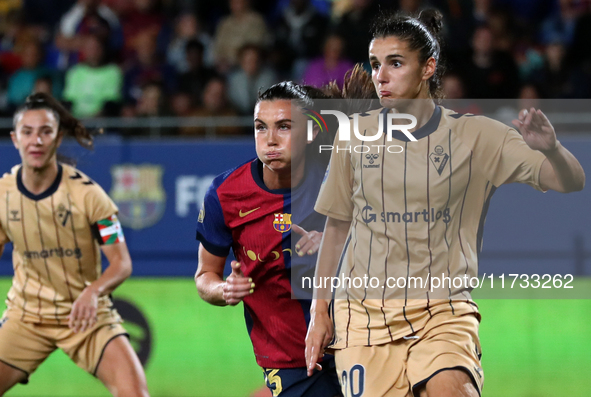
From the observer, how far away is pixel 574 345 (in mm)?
6992

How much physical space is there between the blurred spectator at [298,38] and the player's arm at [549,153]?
22.3 feet

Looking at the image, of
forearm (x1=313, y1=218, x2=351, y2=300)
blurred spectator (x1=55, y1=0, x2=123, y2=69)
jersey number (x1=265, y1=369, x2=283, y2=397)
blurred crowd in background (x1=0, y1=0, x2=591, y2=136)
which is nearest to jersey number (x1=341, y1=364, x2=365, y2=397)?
forearm (x1=313, y1=218, x2=351, y2=300)

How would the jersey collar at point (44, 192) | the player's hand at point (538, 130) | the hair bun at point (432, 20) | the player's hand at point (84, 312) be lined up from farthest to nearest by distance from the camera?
the jersey collar at point (44, 192), the player's hand at point (84, 312), the hair bun at point (432, 20), the player's hand at point (538, 130)

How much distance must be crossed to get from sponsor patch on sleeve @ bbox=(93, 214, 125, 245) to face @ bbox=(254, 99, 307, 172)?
1498 mm

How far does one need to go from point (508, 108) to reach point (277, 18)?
3.27 metres

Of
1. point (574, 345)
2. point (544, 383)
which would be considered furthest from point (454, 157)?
point (574, 345)

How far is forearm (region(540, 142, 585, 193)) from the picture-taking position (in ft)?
9.94

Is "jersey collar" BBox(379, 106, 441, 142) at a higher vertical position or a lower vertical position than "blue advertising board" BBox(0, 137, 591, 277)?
higher

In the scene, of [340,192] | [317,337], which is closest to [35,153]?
[340,192]

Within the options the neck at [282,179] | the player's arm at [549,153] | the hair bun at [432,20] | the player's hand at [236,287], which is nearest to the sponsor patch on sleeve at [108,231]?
the neck at [282,179]

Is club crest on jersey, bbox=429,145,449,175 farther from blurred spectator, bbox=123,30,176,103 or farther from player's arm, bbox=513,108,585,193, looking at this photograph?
blurred spectator, bbox=123,30,176,103

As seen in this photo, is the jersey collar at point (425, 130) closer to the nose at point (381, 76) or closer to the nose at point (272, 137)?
the nose at point (381, 76)

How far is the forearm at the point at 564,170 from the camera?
3029mm

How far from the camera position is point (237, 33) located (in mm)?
10289
